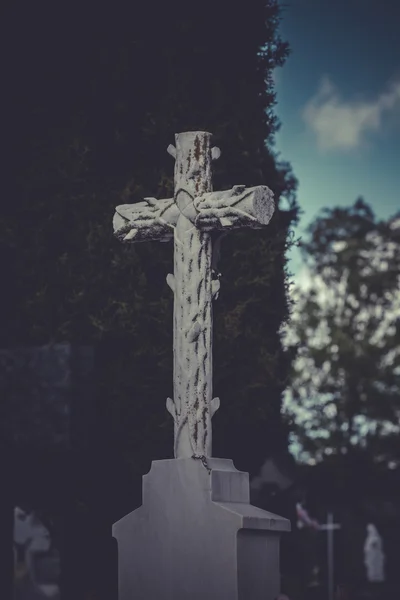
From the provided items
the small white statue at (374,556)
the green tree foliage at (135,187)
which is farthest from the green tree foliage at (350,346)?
the green tree foliage at (135,187)

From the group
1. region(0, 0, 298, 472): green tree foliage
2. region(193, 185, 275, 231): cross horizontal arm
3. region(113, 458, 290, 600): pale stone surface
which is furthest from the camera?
region(0, 0, 298, 472): green tree foliage

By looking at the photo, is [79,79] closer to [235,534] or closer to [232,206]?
[232,206]

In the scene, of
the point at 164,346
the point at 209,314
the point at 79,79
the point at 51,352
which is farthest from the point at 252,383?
the point at 209,314

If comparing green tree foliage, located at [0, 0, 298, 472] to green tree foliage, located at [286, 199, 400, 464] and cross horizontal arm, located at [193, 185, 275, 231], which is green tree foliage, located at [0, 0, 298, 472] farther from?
green tree foliage, located at [286, 199, 400, 464]

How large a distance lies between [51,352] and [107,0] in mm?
5216

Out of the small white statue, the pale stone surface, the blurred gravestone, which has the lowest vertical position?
the small white statue

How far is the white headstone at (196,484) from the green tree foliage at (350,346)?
1037 inches

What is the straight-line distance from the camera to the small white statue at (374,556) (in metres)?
42.8

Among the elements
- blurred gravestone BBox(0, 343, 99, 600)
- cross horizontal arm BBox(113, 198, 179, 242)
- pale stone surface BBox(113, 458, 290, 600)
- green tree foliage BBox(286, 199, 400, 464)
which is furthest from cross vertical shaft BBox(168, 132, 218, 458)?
green tree foliage BBox(286, 199, 400, 464)

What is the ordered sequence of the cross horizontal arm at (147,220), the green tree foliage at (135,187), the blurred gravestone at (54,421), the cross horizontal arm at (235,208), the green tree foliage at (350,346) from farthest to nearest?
1. the green tree foliage at (350,346)
2. the green tree foliage at (135,187)
3. the blurred gravestone at (54,421)
4. the cross horizontal arm at (147,220)
5. the cross horizontal arm at (235,208)

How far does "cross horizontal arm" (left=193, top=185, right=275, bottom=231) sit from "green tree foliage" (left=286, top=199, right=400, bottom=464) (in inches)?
1039

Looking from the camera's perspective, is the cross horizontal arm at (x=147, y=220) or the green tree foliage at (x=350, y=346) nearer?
the cross horizontal arm at (x=147, y=220)

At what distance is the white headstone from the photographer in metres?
11.6

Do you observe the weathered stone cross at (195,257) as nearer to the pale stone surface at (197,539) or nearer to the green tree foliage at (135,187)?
the pale stone surface at (197,539)
